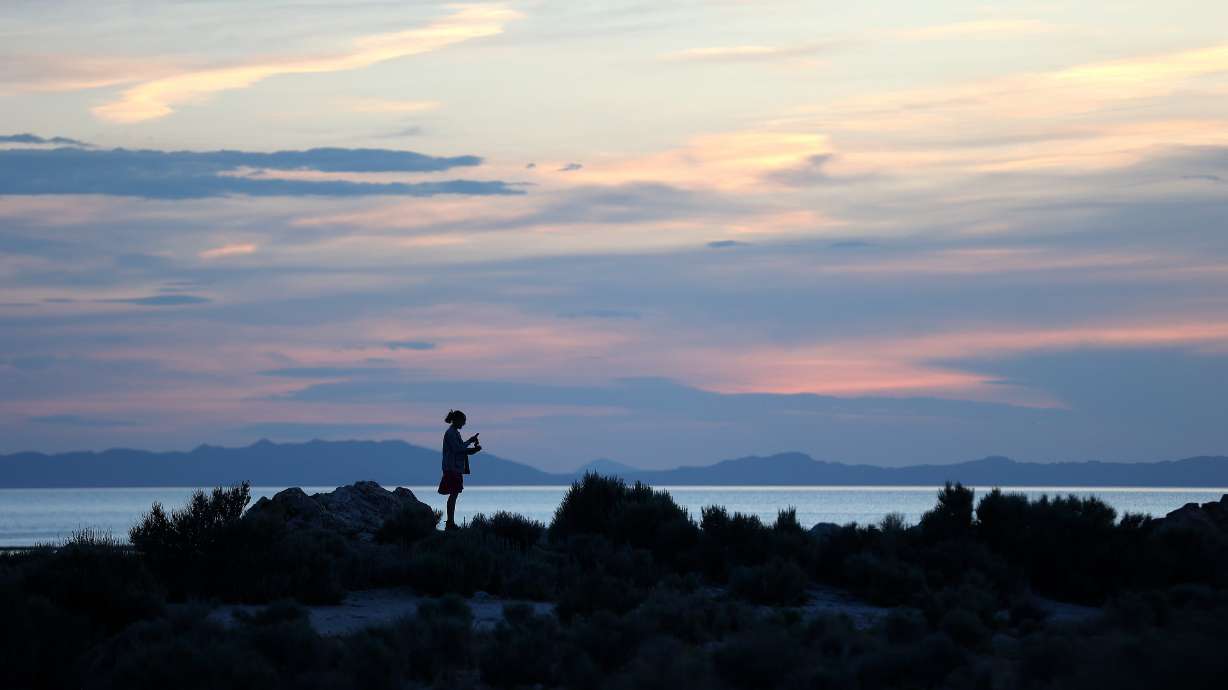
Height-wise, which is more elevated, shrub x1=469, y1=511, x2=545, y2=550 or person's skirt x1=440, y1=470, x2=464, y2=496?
person's skirt x1=440, y1=470, x2=464, y2=496

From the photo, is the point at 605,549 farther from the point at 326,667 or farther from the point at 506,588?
the point at 326,667

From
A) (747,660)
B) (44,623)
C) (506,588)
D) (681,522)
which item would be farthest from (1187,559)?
(44,623)

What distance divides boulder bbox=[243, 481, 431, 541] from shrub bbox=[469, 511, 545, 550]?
1395mm

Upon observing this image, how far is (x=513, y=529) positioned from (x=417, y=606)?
7.09 meters

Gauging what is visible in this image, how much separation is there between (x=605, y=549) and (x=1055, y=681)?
1156 cm

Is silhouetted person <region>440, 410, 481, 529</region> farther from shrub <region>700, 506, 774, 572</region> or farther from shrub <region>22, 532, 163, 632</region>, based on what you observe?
shrub <region>22, 532, 163, 632</region>

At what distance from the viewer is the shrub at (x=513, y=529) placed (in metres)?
24.2

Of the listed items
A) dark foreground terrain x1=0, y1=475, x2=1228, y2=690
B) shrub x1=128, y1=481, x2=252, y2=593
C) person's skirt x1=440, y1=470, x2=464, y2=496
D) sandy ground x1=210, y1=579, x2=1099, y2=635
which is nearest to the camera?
dark foreground terrain x1=0, y1=475, x2=1228, y2=690

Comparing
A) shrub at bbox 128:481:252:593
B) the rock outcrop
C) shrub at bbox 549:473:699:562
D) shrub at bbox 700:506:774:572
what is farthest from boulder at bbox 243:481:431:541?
the rock outcrop

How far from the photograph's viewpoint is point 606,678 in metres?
13.0

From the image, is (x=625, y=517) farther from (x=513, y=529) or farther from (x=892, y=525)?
(x=892, y=525)

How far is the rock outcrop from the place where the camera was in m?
24.2

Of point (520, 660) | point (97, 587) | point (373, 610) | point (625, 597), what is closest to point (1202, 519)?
point (625, 597)

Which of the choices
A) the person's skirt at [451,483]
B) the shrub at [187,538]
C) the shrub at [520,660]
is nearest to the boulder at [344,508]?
the person's skirt at [451,483]
